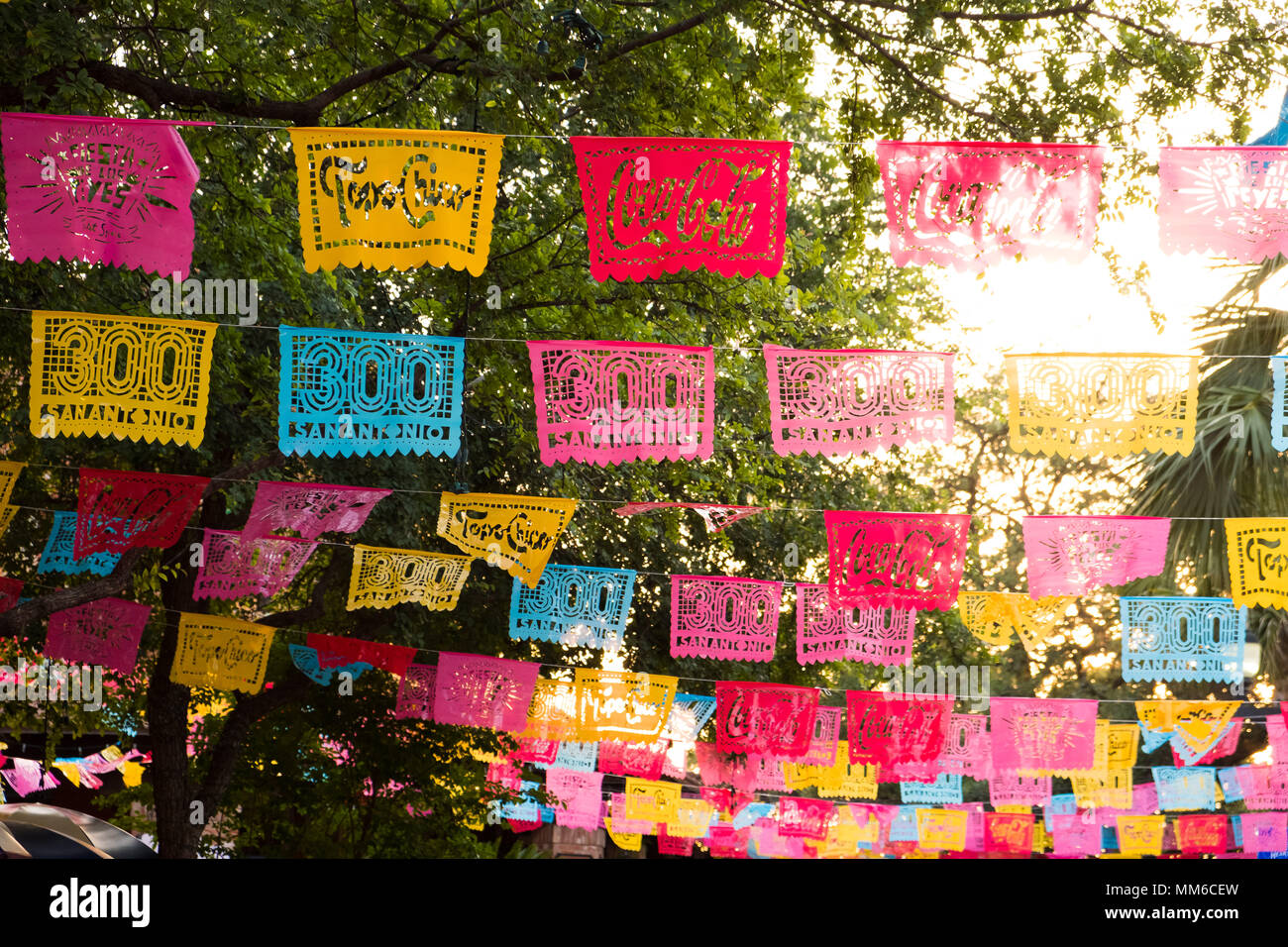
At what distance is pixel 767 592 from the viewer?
10.7m

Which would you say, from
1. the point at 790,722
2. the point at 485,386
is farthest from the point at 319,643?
the point at 790,722

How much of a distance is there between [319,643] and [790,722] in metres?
4.87

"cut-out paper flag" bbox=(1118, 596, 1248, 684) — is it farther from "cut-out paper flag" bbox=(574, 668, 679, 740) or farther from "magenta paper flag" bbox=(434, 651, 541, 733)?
"magenta paper flag" bbox=(434, 651, 541, 733)

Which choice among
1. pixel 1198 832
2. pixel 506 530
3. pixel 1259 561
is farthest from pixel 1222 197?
→ pixel 1198 832

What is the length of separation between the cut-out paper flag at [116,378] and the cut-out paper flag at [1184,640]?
25.3 ft

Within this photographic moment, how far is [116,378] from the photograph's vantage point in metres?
6.80

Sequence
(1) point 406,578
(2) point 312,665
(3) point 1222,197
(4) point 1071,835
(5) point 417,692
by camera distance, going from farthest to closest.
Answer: (4) point 1071,835 → (2) point 312,665 → (5) point 417,692 → (1) point 406,578 → (3) point 1222,197

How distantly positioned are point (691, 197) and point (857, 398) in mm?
1809

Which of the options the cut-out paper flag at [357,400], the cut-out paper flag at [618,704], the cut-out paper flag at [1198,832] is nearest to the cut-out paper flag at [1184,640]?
the cut-out paper flag at [618,704]

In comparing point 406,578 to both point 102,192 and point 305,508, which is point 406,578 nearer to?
point 305,508


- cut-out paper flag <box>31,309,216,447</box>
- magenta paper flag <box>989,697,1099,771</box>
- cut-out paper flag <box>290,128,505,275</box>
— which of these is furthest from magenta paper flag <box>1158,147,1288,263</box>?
magenta paper flag <box>989,697,1099,771</box>

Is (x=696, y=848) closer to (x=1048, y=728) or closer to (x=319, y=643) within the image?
(x=1048, y=728)
